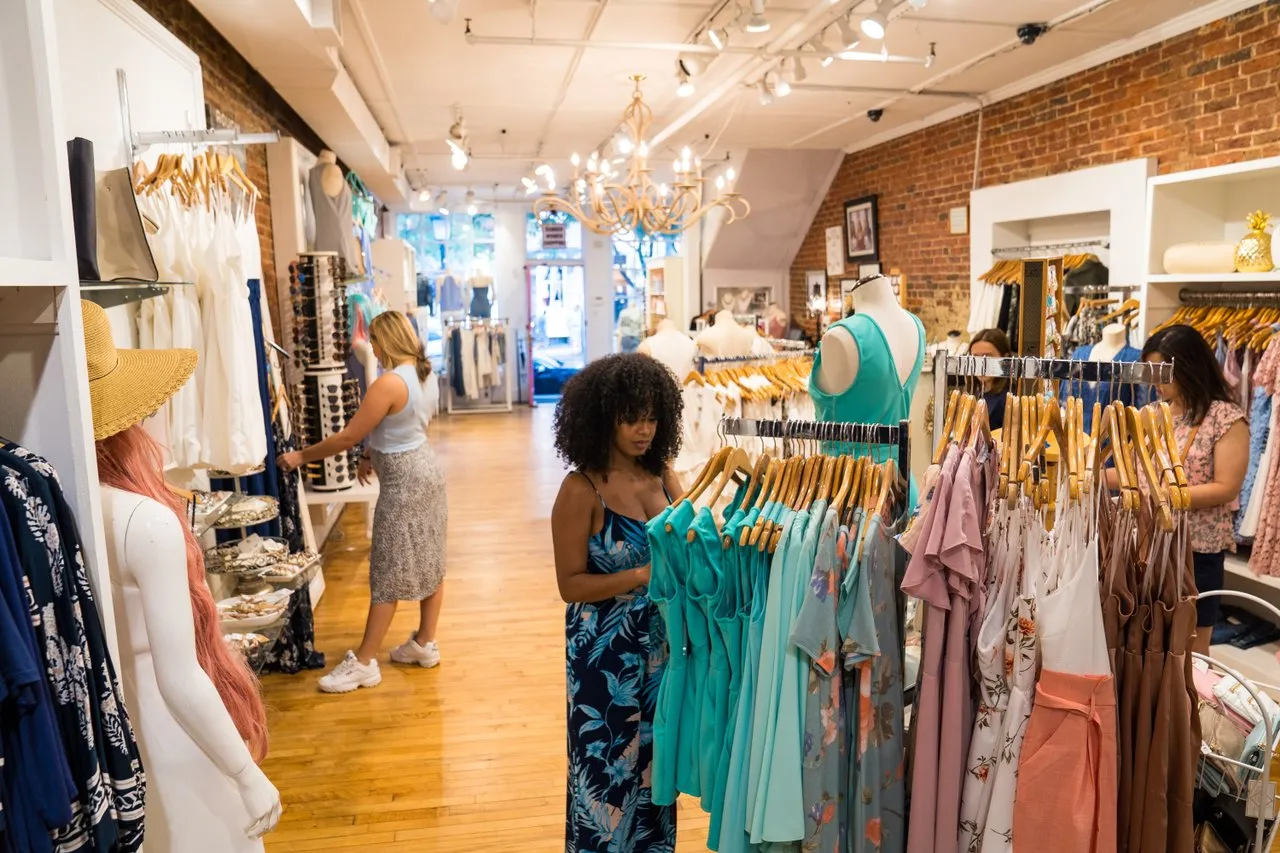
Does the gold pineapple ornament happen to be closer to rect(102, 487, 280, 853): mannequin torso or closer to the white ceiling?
the white ceiling

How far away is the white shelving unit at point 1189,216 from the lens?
461cm

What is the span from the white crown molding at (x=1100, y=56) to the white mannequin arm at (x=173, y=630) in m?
5.64

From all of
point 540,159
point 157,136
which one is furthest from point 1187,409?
point 540,159

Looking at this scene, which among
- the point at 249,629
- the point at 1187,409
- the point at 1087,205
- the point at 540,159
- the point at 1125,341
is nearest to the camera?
the point at 249,629

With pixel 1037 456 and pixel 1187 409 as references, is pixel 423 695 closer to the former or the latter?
pixel 1037 456

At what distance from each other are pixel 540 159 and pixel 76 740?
10.2m

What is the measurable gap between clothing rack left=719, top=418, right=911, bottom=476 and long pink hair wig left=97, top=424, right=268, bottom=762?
46.3 inches

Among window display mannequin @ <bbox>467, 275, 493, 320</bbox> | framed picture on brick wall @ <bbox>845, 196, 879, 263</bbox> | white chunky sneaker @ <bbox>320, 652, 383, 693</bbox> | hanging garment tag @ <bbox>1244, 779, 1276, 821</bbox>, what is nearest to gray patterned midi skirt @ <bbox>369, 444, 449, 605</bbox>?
white chunky sneaker @ <bbox>320, 652, 383, 693</bbox>

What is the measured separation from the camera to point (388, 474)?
4.07 metres

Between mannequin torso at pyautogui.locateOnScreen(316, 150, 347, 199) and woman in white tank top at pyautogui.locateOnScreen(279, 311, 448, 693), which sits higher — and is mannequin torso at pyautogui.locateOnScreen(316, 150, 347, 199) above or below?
above

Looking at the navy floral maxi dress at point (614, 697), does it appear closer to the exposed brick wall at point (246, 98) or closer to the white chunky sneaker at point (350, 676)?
the white chunky sneaker at point (350, 676)

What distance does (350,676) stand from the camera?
3988mm

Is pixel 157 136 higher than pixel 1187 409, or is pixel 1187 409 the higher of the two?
pixel 157 136

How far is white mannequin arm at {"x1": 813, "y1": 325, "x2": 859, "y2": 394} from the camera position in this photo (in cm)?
258
